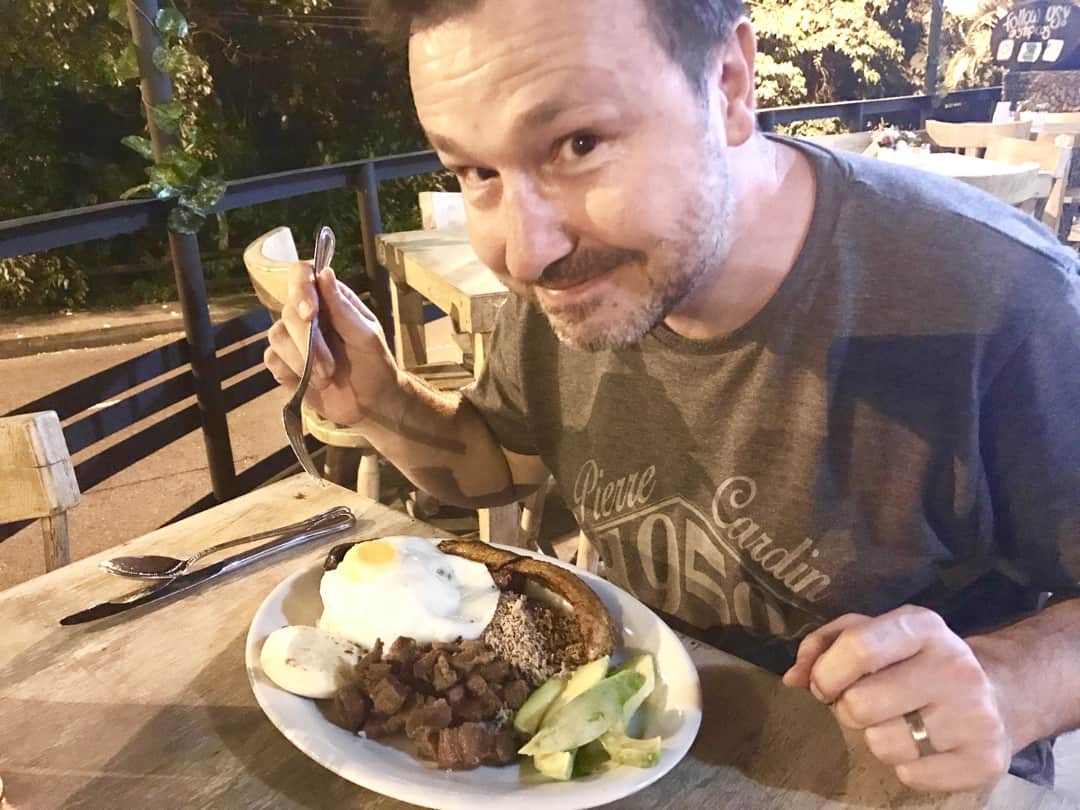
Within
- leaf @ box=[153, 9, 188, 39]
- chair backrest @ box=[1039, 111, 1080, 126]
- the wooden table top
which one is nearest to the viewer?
the wooden table top

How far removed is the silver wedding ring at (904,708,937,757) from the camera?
75cm

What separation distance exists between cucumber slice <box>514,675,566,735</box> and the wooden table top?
3.60 ft

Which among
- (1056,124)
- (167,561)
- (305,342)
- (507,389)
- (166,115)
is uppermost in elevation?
(166,115)

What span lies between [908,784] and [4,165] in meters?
6.31

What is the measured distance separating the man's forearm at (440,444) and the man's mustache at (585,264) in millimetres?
Answer: 434

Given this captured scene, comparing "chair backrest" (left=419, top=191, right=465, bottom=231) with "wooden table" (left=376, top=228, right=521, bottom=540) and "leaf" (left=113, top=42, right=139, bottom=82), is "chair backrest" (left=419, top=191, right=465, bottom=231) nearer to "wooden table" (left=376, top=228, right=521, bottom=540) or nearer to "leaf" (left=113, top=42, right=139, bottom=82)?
"wooden table" (left=376, top=228, right=521, bottom=540)

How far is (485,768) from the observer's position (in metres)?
0.79

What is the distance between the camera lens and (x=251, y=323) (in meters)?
3.15

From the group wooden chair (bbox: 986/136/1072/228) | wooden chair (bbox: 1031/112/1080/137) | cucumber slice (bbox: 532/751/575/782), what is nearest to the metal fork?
cucumber slice (bbox: 532/751/575/782)

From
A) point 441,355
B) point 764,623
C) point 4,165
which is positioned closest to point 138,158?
point 4,165

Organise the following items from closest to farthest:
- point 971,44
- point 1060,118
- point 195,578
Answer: point 195,578 < point 1060,118 < point 971,44

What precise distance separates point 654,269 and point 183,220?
2.10 meters

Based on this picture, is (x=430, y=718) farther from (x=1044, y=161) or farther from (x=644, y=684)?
(x=1044, y=161)

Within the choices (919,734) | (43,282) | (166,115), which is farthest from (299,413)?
(43,282)
